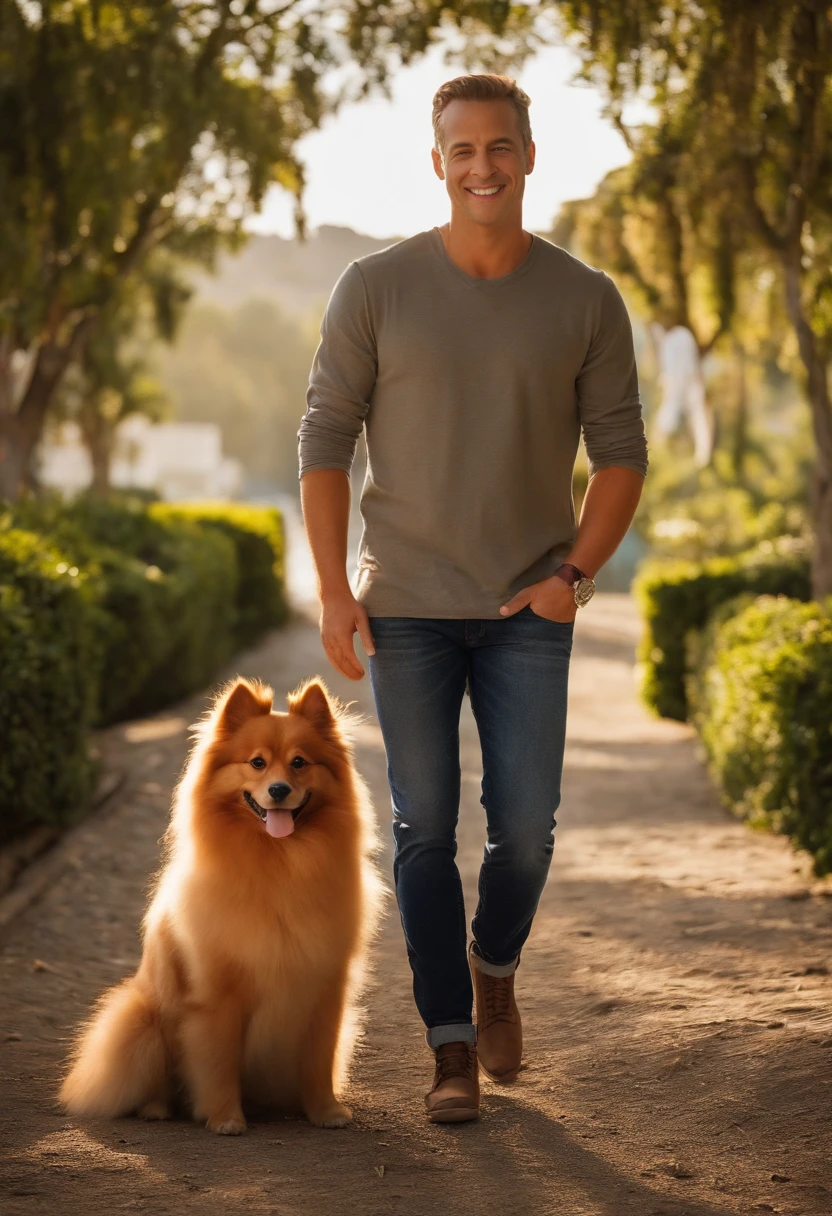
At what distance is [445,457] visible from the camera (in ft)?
13.7

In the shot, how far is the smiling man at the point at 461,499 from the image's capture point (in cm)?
415

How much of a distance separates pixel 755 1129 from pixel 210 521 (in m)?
18.6

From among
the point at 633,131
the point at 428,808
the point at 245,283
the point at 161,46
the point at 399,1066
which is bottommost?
the point at 399,1066

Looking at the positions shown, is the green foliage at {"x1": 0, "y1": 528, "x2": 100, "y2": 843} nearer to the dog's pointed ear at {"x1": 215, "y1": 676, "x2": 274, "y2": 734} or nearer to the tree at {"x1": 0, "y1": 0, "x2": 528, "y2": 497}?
the dog's pointed ear at {"x1": 215, "y1": 676, "x2": 274, "y2": 734}

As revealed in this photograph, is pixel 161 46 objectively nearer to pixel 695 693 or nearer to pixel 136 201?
pixel 136 201

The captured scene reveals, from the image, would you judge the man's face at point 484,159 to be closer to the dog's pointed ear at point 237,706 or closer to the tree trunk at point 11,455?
the dog's pointed ear at point 237,706

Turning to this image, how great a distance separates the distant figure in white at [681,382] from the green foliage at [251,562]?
683 centimetres

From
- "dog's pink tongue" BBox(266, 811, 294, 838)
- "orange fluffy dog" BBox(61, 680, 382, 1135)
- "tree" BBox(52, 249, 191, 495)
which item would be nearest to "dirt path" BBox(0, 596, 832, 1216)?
"orange fluffy dog" BBox(61, 680, 382, 1135)

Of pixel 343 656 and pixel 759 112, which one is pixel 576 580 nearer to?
pixel 343 656

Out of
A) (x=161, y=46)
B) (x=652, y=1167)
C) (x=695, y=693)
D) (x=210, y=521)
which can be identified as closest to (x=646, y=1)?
(x=161, y=46)

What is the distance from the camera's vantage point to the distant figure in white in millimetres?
21172

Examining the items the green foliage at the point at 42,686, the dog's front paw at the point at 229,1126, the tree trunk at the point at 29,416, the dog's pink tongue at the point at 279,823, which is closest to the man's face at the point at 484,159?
the dog's pink tongue at the point at 279,823

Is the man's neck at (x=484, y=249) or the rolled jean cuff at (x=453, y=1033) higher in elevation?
the man's neck at (x=484, y=249)

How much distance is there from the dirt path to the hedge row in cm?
60
